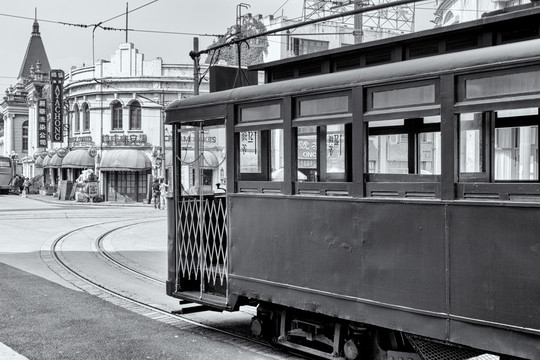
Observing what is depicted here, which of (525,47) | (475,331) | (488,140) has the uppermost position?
(525,47)

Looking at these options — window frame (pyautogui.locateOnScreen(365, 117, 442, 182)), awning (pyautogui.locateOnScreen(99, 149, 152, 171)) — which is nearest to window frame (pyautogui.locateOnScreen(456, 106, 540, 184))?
window frame (pyautogui.locateOnScreen(365, 117, 442, 182))

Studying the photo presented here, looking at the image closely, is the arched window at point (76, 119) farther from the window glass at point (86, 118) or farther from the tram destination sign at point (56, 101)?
the tram destination sign at point (56, 101)

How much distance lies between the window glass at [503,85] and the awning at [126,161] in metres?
40.1

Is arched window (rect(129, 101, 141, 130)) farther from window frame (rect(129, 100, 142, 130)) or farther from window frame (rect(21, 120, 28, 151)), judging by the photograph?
window frame (rect(21, 120, 28, 151))

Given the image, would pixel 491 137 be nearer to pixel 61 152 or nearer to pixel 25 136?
pixel 61 152

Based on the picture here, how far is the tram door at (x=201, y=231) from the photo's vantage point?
317 inches

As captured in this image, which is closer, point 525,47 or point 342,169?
point 525,47

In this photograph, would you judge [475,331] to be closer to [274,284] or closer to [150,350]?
[274,284]

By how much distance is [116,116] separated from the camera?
46250mm

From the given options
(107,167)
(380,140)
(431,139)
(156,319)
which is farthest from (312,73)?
(107,167)

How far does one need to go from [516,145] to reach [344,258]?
6.10ft

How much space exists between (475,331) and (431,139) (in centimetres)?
182

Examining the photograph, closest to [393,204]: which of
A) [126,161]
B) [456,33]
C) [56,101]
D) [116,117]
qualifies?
[456,33]

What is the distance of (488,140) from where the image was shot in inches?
224
